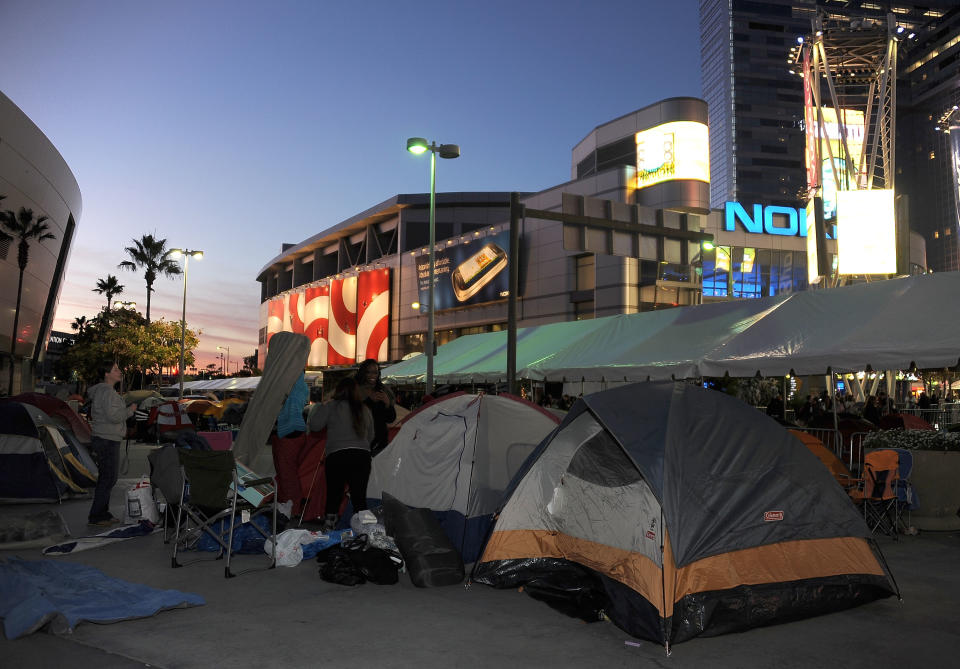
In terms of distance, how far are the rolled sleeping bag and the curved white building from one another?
36476 mm

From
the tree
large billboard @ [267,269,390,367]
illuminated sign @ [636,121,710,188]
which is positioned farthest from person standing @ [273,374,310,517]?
the tree

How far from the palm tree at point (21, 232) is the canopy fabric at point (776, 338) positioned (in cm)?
3181

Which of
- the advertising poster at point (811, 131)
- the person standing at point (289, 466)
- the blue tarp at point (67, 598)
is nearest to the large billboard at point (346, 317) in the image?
the advertising poster at point (811, 131)

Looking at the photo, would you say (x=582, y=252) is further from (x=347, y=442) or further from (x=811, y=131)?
(x=347, y=442)

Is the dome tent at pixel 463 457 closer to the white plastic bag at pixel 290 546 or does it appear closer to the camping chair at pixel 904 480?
the white plastic bag at pixel 290 546

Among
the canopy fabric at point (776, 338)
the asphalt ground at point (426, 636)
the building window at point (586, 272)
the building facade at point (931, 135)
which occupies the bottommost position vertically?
the asphalt ground at point (426, 636)

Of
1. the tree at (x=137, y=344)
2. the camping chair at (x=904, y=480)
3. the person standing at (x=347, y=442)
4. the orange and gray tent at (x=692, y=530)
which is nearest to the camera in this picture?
the orange and gray tent at (x=692, y=530)

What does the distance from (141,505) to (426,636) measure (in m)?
5.12

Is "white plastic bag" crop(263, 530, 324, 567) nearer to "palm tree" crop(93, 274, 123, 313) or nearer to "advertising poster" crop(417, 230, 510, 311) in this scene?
"advertising poster" crop(417, 230, 510, 311)

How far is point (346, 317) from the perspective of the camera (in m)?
51.2

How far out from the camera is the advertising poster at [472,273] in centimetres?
→ 3625

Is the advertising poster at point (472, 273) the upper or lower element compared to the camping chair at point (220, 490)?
upper

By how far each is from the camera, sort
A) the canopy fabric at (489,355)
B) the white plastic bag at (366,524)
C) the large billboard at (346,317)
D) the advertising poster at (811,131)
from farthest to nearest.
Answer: the large billboard at (346,317) → the advertising poster at (811,131) → the canopy fabric at (489,355) → the white plastic bag at (366,524)

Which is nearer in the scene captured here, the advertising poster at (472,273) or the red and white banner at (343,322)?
the advertising poster at (472,273)
